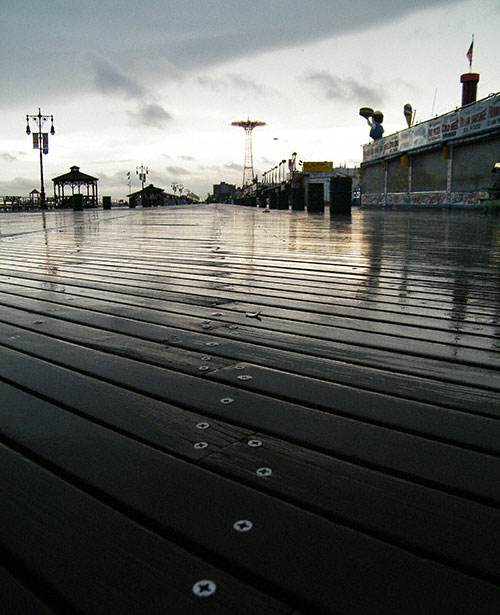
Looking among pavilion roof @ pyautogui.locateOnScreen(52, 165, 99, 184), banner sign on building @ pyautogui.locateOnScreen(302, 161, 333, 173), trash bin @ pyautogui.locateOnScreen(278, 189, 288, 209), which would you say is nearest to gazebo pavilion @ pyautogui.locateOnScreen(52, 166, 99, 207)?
pavilion roof @ pyautogui.locateOnScreen(52, 165, 99, 184)

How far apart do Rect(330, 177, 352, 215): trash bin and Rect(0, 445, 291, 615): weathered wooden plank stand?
23851 millimetres

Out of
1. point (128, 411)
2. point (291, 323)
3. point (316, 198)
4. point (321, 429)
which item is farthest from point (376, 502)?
point (316, 198)

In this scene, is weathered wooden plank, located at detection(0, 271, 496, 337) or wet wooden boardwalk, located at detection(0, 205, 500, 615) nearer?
wet wooden boardwalk, located at detection(0, 205, 500, 615)

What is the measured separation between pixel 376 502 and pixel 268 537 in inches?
12.1

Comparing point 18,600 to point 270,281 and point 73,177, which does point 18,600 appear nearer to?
point 270,281

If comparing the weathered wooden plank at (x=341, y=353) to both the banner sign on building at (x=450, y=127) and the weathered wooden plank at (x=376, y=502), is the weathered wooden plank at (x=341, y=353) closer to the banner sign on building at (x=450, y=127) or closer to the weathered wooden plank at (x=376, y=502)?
the weathered wooden plank at (x=376, y=502)

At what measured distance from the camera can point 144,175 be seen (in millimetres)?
75875

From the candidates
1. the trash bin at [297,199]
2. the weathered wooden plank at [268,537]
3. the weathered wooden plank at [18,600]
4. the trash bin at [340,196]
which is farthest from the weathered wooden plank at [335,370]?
the trash bin at [297,199]

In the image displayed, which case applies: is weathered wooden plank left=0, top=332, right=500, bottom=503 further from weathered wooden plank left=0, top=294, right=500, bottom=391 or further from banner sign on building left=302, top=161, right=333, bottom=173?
banner sign on building left=302, top=161, right=333, bottom=173

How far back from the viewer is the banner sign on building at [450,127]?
73.5 feet

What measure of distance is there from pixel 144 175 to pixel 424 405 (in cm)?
7811

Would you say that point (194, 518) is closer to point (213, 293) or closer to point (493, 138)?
point (213, 293)

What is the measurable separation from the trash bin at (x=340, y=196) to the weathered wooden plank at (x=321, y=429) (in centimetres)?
Result: 2293

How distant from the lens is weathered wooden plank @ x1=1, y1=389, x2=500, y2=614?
3.32 feet
